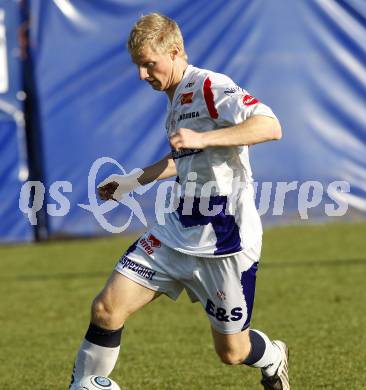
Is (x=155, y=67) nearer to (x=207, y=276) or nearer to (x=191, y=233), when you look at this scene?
(x=191, y=233)

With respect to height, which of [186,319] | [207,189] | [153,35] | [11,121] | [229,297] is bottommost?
[11,121]

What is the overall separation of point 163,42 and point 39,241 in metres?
Result: 7.35

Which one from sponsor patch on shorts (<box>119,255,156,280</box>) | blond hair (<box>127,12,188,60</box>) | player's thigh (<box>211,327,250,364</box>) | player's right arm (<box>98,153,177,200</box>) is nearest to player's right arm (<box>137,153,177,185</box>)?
player's right arm (<box>98,153,177,200</box>)

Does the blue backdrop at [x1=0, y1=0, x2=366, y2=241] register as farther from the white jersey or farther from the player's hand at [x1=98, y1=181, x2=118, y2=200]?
the white jersey

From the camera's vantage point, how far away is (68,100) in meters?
11.2

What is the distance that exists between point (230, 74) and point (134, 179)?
21.6 feet

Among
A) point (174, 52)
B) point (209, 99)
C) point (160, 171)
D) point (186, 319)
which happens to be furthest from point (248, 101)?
point (186, 319)

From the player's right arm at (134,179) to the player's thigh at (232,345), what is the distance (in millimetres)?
796

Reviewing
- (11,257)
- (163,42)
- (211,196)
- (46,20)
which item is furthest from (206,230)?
(46,20)

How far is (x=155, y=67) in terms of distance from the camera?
171 inches

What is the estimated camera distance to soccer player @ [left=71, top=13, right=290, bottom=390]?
4352mm

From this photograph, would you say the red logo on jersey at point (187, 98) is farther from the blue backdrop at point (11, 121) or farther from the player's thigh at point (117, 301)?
the blue backdrop at point (11, 121)

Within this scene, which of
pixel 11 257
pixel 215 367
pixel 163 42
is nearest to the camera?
pixel 163 42

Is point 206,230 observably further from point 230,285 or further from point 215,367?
point 215,367
